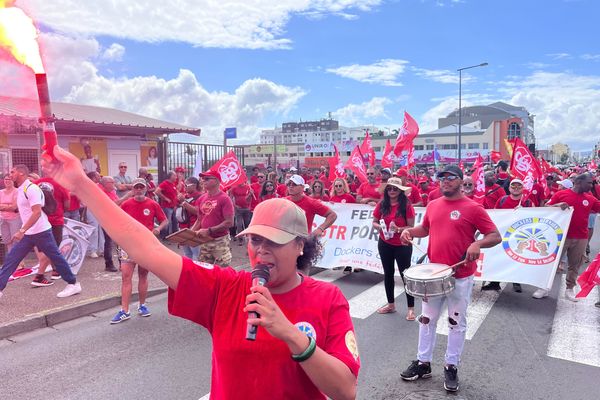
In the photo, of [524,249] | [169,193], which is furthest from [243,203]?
[524,249]

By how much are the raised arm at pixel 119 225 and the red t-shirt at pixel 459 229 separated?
3.24m

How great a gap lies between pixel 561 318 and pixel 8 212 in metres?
9.56

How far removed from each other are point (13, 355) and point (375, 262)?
20.1ft

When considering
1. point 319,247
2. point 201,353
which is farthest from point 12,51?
point 201,353

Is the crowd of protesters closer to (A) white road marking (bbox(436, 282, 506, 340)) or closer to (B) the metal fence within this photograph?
(A) white road marking (bbox(436, 282, 506, 340))

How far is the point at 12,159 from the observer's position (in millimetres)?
11555

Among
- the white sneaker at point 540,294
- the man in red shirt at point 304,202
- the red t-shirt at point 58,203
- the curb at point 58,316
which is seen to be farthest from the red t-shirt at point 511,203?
the red t-shirt at point 58,203

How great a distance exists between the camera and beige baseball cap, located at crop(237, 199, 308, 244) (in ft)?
5.96

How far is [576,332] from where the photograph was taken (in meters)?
6.00

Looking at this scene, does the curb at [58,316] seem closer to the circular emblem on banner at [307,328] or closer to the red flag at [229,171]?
the red flag at [229,171]

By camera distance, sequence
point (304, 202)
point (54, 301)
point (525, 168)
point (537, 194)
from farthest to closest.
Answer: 1. point (537, 194)
2. point (525, 168)
3. point (54, 301)
4. point (304, 202)

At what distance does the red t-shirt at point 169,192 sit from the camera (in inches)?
463

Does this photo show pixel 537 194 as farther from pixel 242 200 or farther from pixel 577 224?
pixel 242 200

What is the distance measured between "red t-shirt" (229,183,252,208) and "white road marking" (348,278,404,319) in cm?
527
